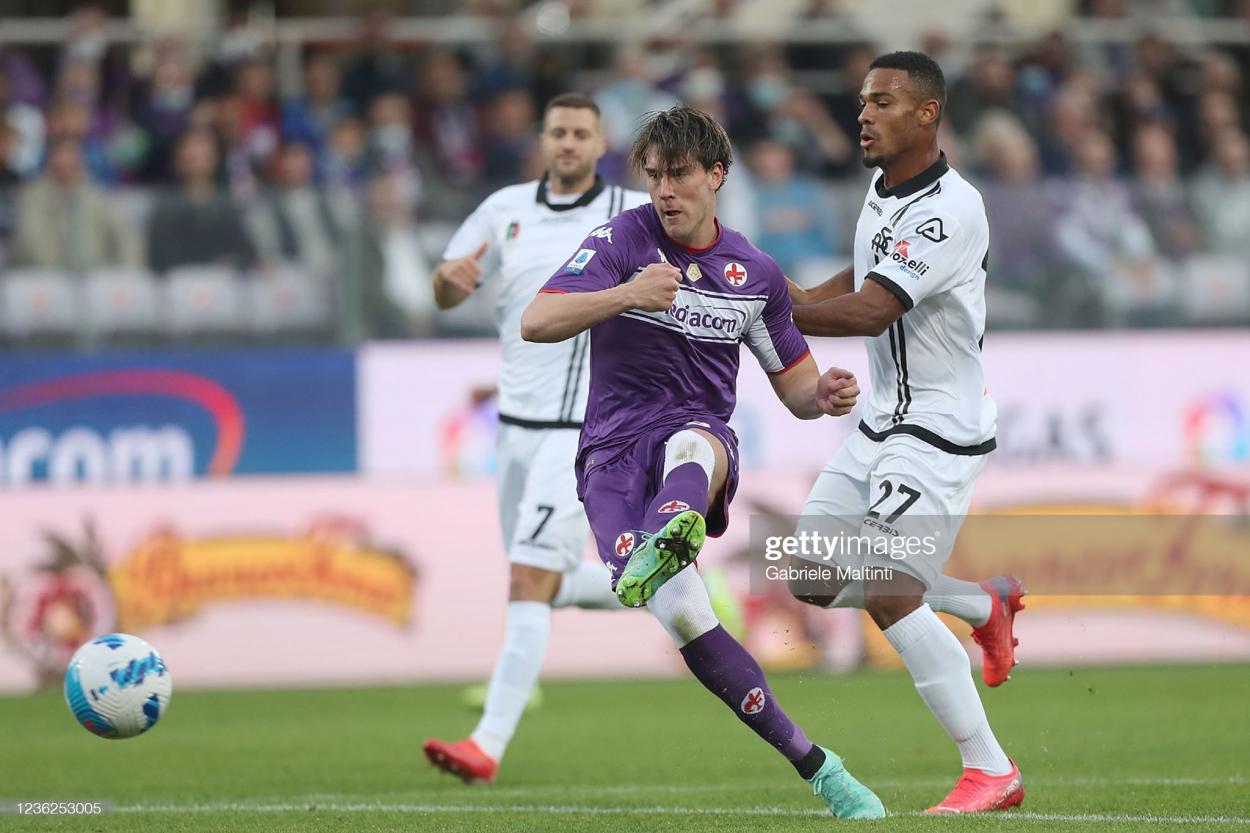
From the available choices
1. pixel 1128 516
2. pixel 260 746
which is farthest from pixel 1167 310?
pixel 260 746

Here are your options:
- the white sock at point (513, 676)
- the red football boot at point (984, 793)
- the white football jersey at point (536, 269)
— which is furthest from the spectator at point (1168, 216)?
the red football boot at point (984, 793)

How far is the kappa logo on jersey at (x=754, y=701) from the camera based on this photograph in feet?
20.7

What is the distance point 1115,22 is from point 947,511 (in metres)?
13.3

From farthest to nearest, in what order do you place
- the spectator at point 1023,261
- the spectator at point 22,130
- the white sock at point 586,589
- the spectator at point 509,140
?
the spectator at point 509,140 → the spectator at point 22,130 → the spectator at point 1023,261 → the white sock at point 586,589

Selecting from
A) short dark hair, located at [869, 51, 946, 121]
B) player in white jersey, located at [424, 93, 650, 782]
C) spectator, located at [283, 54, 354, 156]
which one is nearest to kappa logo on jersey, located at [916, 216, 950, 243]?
short dark hair, located at [869, 51, 946, 121]

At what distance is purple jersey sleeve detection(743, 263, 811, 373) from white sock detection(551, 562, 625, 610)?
8.75 feet

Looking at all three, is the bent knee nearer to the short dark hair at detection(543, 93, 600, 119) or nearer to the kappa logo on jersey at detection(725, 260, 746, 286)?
the short dark hair at detection(543, 93, 600, 119)

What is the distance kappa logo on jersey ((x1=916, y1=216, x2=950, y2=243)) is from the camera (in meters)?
6.69

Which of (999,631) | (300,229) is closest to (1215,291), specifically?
(300,229)

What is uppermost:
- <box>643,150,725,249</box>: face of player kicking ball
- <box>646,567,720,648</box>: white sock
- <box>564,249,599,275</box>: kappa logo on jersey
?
<box>643,150,725,249</box>: face of player kicking ball

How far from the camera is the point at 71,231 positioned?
13.5 m

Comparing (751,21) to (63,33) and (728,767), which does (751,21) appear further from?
(728,767)

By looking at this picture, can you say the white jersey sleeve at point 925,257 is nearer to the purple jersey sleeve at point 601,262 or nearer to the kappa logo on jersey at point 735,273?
the kappa logo on jersey at point 735,273

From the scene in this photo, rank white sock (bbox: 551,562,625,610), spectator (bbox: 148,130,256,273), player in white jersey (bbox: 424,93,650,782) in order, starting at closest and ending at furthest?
player in white jersey (bbox: 424,93,650,782) < white sock (bbox: 551,562,625,610) < spectator (bbox: 148,130,256,273)
